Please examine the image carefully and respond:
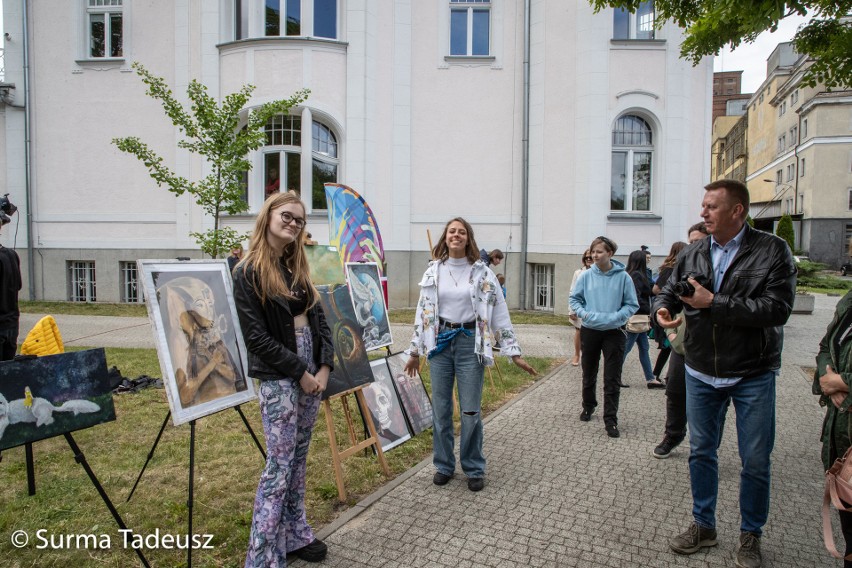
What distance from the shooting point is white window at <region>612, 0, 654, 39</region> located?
47.5 ft

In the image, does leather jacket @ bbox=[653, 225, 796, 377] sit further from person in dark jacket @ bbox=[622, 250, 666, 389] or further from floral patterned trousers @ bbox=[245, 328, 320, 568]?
person in dark jacket @ bbox=[622, 250, 666, 389]

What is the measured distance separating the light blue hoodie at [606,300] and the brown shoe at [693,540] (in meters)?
2.58

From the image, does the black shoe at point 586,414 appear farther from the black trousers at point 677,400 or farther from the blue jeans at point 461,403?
the blue jeans at point 461,403

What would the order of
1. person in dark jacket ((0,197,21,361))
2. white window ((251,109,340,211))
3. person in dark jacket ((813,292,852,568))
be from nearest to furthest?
1. person in dark jacket ((813,292,852,568))
2. person in dark jacket ((0,197,21,361))
3. white window ((251,109,340,211))

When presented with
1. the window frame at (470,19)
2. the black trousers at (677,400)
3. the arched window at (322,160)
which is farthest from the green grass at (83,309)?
the black trousers at (677,400)

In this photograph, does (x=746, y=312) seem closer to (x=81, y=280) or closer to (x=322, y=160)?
(x=322, y=160)

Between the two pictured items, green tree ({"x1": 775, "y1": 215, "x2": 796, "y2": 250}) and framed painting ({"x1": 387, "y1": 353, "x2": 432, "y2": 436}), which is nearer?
framed painting ({"x1": 387, "y1": 353, "x2": 432, "y2": 436})

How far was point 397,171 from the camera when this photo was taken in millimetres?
15422

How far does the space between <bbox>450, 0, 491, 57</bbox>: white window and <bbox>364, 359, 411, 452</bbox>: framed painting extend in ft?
41.8

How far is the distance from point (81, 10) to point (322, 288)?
670 inches

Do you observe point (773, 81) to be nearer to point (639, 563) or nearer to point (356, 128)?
point (356, 128)

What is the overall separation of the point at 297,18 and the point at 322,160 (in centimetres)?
383

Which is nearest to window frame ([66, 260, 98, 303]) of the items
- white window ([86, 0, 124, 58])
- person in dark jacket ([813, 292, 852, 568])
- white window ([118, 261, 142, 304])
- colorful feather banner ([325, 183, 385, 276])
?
white window ([118, 261, 142, 304])

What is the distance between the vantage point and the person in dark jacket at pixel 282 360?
3.11 metres
